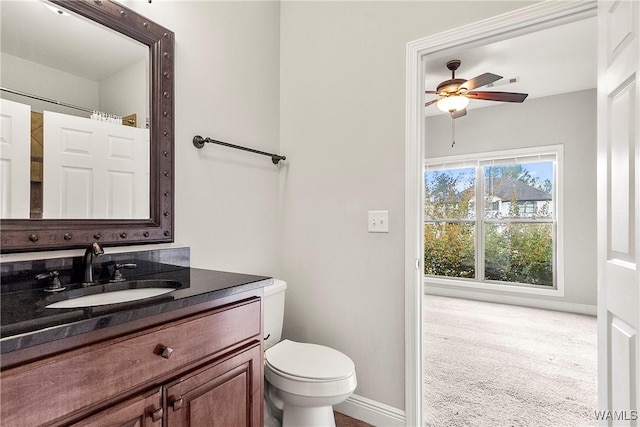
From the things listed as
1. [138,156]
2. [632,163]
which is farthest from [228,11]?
[632,163]

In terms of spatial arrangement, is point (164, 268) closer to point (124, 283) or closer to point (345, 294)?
point (124, 283)

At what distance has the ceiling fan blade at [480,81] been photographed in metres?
2.71

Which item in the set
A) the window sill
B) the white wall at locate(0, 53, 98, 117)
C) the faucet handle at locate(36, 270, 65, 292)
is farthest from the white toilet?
the window sill

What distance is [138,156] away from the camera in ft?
4.66

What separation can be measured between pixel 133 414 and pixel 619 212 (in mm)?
1528

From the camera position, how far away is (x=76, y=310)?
78 centimetres

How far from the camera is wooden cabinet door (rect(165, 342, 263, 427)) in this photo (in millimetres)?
926

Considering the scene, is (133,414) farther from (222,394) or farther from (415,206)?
(415,206)

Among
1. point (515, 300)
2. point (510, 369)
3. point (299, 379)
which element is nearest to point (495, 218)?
point (515, 300)

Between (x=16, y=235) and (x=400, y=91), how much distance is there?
5.61 ft

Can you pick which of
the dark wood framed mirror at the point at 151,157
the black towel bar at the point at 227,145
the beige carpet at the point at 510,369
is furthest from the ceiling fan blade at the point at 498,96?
the dark wood framed mirror at the point at 151,157

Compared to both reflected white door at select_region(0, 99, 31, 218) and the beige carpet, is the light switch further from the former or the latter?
reflected white door at select_region(0, 99, 31, 218)

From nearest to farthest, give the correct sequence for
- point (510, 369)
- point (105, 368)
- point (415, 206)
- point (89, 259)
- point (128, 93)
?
point (105, 368) → point (89, 259) → point (128, 93) → point (415, 206) → point (510, 369)

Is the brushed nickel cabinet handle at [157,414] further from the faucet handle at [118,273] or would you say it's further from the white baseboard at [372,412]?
the white baseboard at [372,412]
